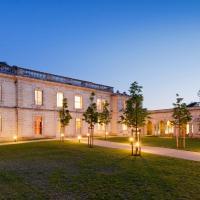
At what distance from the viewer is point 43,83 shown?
115 ft

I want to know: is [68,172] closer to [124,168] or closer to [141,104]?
[124,168]

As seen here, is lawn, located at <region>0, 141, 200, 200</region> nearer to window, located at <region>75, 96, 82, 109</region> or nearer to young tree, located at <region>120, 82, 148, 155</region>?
young tree, located at <region>120, 82, 148, 155</region>

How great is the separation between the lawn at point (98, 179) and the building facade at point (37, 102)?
56.6 ft

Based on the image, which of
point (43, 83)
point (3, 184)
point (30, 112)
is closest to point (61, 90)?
point (43, 83)

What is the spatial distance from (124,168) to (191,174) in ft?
10.1

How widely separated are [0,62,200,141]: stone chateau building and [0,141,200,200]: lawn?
17.2 meters

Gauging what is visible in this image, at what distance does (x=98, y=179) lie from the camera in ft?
34.9

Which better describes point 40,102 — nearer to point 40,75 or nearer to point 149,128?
point 40,75

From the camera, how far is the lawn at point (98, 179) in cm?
866

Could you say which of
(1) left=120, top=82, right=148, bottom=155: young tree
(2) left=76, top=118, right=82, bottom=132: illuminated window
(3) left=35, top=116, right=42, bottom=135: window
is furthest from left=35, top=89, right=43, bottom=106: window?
(1) left=120, top=82, right=148, bottom=155: young tree

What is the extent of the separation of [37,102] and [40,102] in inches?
20.6

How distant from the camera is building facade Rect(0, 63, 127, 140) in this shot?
31.0 metres

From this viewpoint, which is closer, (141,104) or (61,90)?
(141,104)

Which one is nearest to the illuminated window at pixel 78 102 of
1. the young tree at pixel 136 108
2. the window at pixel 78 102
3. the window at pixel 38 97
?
the window at pixel 78 102
